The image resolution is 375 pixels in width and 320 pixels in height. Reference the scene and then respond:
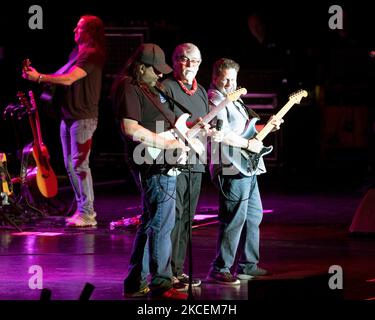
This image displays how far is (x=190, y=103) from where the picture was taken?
8109 mm

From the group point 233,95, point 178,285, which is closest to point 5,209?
point 178,285

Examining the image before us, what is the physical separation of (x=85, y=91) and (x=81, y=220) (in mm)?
1534

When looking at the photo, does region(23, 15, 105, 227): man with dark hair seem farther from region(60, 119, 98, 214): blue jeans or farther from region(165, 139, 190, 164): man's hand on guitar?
region(165, 139, 190, 164): man's hand on guitar

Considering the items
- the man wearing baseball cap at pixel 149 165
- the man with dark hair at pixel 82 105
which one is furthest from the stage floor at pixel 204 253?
the man with dark hair at pixel 82 105

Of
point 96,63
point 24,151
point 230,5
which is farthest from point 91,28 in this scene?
point 230,5

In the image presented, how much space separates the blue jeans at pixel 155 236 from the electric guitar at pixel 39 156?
478 cm

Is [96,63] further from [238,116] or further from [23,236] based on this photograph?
[238,116]

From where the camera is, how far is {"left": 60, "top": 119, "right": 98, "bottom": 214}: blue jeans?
449 inches

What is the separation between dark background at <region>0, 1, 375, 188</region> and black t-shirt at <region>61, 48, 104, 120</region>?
2.91 m

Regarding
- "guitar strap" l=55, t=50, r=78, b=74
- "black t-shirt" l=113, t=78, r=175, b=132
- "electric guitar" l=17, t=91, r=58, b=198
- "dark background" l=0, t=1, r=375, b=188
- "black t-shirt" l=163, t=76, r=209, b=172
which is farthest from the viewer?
"dark background" l=0, t=1, r=375, b=188

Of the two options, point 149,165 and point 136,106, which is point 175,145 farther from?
point 136,106

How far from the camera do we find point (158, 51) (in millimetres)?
7625

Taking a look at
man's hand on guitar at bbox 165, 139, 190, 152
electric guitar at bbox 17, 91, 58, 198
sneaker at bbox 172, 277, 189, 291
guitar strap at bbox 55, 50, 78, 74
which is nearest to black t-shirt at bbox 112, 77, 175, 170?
man's hand on guitar at bbox 165, 139, 190, 152

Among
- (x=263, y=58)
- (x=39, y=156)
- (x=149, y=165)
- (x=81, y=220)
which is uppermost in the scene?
(x=263, y=58)
